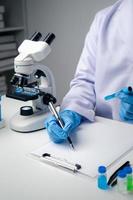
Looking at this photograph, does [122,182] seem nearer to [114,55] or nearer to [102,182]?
[102,182]

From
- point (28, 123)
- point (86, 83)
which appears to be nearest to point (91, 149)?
point (28, 123)

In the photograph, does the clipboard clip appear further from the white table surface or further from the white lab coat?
the white lab coat

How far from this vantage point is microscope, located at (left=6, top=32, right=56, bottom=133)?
35.4 inches

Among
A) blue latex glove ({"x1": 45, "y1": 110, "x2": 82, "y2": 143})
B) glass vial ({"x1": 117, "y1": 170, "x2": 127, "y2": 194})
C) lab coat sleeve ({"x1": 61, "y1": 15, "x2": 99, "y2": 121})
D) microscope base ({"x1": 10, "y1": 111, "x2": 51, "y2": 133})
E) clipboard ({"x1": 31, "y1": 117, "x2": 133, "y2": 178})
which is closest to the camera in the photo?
glass vial ({"x1": 117, "y1": 170, "x2": 127, "y2": 194})

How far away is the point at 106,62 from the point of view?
1.17m

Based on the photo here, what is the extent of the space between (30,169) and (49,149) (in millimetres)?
113

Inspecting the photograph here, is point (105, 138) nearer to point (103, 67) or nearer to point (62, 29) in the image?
point (103, 67)

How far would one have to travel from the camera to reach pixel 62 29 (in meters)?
2.10

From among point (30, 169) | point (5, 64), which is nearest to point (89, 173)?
point (30, 169)

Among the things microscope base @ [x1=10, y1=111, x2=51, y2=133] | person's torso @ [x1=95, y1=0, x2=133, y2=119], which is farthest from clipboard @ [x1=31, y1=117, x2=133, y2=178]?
person's torso @ [x1=95, y1=0, x2=133, y2=119]

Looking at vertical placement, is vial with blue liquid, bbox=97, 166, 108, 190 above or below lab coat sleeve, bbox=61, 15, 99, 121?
below

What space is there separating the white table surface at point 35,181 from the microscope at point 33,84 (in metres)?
0.13

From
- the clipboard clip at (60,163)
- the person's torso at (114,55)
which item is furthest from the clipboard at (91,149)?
the person's torso at (114,55)

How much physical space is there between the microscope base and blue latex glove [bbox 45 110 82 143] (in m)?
0.04
